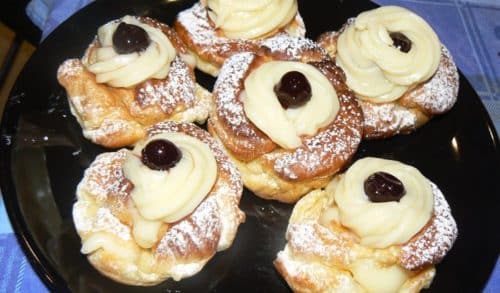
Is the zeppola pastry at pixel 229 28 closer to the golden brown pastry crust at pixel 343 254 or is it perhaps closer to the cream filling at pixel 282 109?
the cream filling at pixel 282 109

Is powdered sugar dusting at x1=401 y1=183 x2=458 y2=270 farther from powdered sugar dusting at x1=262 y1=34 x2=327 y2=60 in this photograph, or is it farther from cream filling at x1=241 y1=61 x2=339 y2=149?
powdered sugar dusting at x1=262 y1=34 x2=327 y2=60

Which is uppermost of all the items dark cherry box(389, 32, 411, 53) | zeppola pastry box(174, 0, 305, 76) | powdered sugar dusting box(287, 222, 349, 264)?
zeppola pastry box(174, 0, 305, 76)

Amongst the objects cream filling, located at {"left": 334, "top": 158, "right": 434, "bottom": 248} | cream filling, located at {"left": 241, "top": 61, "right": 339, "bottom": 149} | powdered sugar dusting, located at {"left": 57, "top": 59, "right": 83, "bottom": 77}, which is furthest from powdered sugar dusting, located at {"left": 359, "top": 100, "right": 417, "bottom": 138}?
powdered sugar dusting, located at {"left": 57, "top": 59, "right": 83, "bottom": 77}

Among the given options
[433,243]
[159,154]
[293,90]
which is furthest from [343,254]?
[159,154]

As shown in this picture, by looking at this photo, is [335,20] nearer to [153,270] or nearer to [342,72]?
[342,72]

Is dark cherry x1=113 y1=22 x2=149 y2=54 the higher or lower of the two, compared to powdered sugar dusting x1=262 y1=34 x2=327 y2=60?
higher

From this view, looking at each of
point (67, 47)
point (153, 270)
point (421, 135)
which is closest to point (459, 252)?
point (421, 135)
